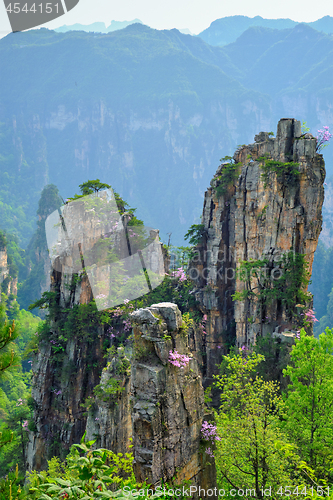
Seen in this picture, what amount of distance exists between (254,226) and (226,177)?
4799 mm

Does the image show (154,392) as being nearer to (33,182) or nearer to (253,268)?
(253,268)

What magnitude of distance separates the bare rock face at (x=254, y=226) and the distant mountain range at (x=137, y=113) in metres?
122

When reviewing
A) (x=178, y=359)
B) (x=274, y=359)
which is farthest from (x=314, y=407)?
(x=274, y=359)

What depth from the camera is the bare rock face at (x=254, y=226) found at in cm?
2156

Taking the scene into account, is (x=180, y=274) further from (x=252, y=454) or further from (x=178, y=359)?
(x=252, y=454)

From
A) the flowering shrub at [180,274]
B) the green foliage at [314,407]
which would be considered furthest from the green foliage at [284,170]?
the flowering shrub at [180,274]

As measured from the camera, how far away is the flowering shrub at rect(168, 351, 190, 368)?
444 inches

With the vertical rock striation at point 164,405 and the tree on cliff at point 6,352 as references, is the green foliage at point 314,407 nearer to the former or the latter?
the vertical rock striation at point 164,405

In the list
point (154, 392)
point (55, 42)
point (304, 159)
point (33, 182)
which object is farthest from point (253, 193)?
point (55, 42)

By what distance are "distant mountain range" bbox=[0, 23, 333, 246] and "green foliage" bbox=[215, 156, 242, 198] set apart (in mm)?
122026

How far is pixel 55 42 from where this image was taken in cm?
18200

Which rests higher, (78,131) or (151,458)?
(78,131)

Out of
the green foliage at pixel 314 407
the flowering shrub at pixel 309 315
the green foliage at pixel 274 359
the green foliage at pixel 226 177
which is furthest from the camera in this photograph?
the green foliage at pixel 226 177

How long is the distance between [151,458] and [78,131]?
171 metres
